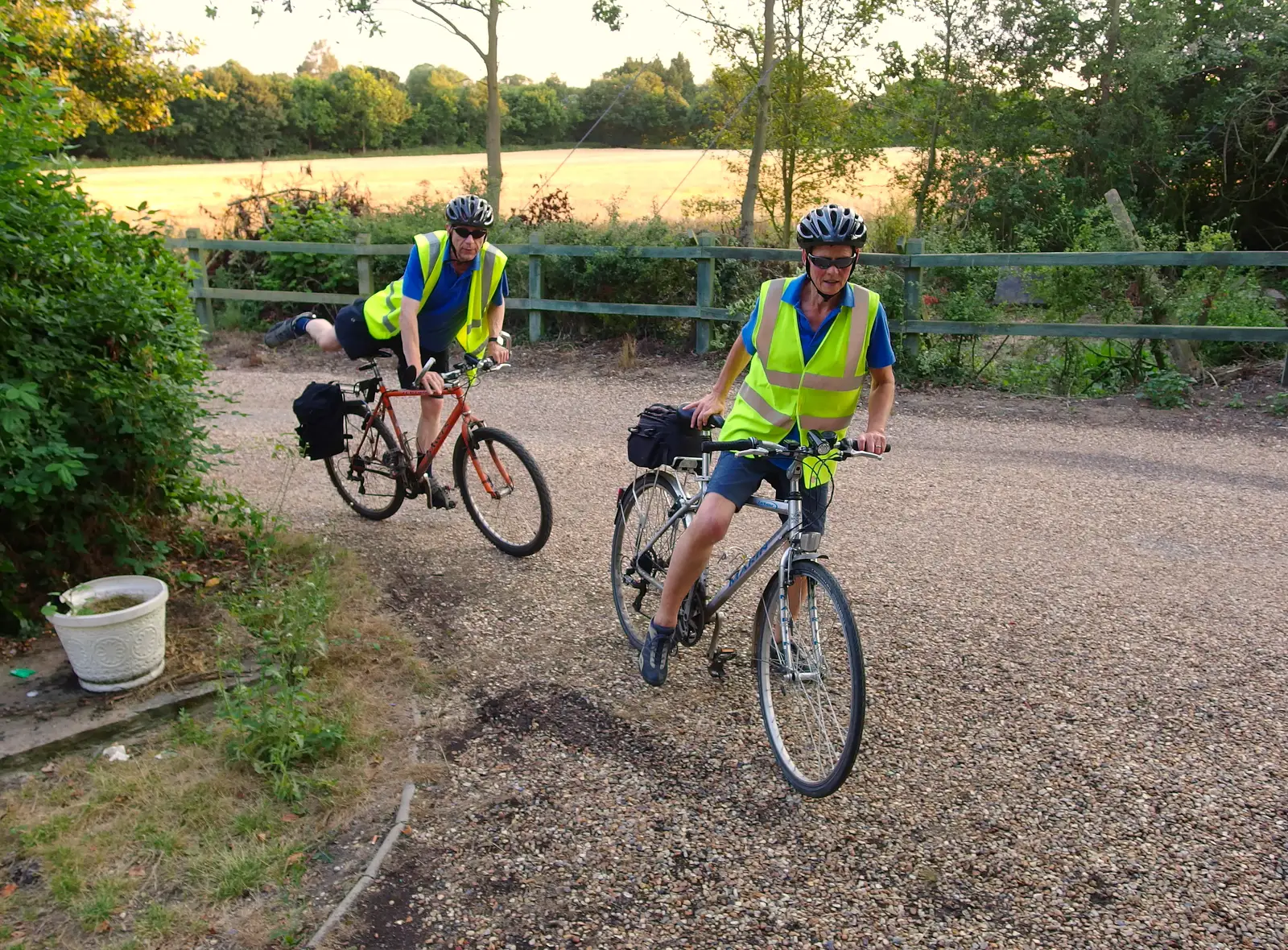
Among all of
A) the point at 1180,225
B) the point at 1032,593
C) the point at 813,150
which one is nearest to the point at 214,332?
the point at 813,150

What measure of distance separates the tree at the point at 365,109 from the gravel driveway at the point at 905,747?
5631 centimetres

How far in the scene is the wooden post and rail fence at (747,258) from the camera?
9023 mm

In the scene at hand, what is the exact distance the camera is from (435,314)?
18.6ft

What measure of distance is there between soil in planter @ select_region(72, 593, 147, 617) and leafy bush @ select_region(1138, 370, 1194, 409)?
27.9 feet

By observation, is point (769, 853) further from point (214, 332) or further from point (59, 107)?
point (214, 332)

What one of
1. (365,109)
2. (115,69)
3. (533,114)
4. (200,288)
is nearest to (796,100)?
(200,288)

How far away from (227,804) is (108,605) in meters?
1.29

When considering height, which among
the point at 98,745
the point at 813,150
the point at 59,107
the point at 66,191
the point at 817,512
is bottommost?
the point at 98,745

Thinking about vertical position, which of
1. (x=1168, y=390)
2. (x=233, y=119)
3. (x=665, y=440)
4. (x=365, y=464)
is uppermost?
(x=233, y=119)

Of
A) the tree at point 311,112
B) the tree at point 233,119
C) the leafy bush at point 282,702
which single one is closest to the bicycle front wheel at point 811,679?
the leafy bush at point 282,702

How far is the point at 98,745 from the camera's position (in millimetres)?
3787

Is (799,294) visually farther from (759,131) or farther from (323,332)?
(759,131)

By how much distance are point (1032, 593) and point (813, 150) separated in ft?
39.1

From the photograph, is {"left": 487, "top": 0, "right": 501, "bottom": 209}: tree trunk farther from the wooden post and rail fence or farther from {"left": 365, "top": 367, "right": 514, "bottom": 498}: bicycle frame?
{"left": 365, "top": 367, "right": 514, "bottom": 498}: bicycle frame
